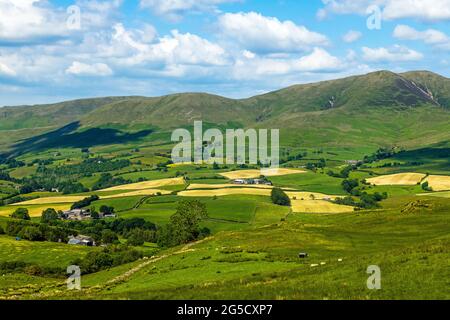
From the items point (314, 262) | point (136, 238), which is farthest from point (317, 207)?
point (314, 262)

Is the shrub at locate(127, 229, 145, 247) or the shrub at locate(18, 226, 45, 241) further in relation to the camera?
the shrub at locate(18, 226, 45, 241)

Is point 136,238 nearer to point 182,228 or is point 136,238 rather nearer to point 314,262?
point 182,228

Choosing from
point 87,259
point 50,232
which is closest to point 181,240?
point 87,259

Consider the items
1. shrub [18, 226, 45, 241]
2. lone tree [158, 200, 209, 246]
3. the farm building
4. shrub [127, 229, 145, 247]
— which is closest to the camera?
lone tree [158, 200, 209, 246]

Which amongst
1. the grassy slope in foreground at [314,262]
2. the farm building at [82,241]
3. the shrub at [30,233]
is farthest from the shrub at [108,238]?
the grassy slope in foreground at [314,262]

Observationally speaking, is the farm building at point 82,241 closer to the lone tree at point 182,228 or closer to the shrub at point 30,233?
the shrub at point 30,233

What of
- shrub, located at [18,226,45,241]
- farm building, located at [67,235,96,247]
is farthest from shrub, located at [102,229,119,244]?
shrub, located at [18,226,45,241]

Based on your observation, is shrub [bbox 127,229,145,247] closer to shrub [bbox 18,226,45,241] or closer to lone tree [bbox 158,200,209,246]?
shrub [bbox 18,226,45,241]
